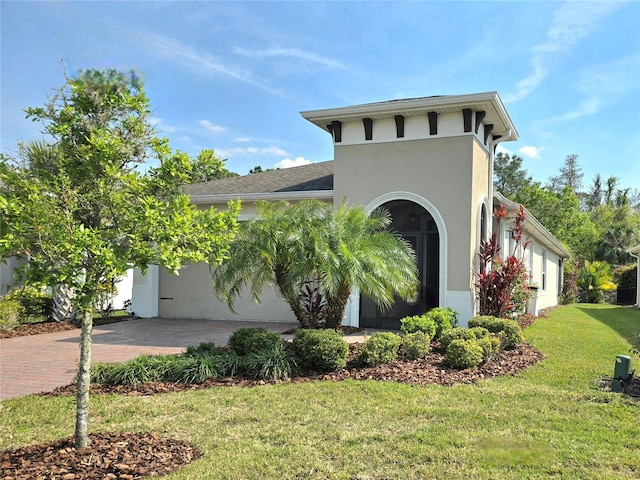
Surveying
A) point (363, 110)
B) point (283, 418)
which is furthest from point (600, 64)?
point (283, 418)

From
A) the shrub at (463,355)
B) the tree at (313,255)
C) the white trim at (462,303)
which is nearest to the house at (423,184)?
the white trim at (462,303)

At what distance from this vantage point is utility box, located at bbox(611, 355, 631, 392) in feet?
21.9

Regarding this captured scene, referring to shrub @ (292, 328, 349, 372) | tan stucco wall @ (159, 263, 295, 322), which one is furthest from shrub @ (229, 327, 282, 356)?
tan stucco wall @ (159, 263, 295, 322)

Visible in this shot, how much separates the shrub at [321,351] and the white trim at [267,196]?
242 inches

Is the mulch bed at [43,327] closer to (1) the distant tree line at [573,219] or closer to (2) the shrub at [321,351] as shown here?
(2) the shrub at [321,351]

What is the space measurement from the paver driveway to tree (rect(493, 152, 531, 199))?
3932cm

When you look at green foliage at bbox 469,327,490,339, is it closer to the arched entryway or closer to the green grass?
the green grass

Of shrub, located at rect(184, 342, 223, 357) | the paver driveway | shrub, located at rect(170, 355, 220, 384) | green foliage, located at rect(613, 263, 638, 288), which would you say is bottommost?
the paver driveway

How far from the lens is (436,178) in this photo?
12.2 m

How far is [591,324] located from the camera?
625 inches

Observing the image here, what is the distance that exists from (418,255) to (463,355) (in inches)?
203

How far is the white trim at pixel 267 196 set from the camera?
13.5 meters

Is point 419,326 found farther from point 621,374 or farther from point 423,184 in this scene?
point 423,184

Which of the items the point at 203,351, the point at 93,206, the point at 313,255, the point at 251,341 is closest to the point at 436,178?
the point at 313,255
